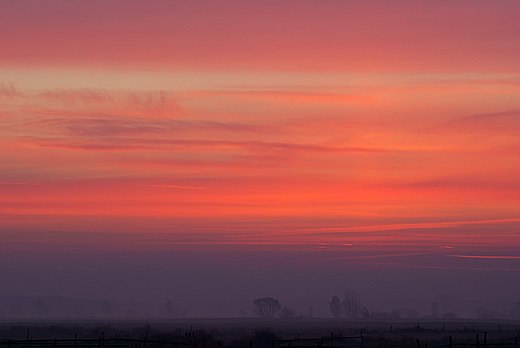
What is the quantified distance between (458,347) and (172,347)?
92.3 feet

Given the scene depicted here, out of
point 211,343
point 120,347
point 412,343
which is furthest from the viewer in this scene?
point 412,343

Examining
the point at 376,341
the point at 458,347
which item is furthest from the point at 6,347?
the point at 458,347

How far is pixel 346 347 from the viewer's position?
63375 millimetres

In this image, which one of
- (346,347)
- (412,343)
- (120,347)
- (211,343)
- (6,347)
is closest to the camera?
(211,343)

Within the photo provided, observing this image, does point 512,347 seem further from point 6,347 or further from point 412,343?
point 6,347

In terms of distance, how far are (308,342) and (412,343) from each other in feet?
34.7

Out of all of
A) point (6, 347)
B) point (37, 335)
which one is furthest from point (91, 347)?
point (37, 335)

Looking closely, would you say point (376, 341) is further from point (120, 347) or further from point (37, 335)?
point (37, 335)

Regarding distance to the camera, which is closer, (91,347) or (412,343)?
(91,347)

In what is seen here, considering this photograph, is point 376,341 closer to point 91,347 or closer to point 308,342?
point 308,342

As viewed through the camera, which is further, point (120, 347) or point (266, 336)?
point (266, 336)

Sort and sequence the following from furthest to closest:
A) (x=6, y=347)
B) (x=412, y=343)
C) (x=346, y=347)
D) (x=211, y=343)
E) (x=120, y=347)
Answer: (x=412, y=343) < (x=346, y=347) < (x=6, y=347) < (x=120, y=347) < (x=211, y=343)

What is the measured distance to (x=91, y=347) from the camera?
158 feet

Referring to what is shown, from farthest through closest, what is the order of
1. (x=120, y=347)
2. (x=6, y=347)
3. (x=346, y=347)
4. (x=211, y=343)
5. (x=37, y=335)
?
(x=37, y=335) → (x=346, y=347) → (x=6, y=347) → (x=120, y=347) → (x=211, y=343)
